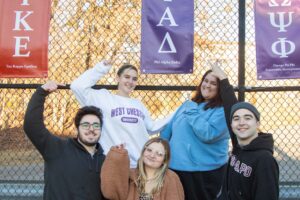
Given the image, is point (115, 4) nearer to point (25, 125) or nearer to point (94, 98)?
point (94, 98)

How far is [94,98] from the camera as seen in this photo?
339cm

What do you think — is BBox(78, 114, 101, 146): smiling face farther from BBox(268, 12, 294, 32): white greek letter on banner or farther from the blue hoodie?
BBox(268, 12, 294, 32): white greek letter on banner

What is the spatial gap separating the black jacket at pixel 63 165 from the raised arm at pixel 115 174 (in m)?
0.10

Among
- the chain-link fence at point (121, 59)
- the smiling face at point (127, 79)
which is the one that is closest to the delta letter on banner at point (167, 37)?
the chain-link fence at point (121, 59)

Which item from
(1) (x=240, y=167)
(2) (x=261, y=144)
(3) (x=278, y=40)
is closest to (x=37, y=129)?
(1) (x=240, y=167)

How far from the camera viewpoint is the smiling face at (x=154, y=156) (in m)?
2.98

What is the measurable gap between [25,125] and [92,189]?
0.66 metres

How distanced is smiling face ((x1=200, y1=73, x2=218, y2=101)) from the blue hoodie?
0.10 metres

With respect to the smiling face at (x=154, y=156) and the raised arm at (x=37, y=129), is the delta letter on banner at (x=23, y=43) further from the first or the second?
the smiling face at (x=154, y=156)

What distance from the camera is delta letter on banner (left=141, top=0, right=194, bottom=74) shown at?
4.01 m

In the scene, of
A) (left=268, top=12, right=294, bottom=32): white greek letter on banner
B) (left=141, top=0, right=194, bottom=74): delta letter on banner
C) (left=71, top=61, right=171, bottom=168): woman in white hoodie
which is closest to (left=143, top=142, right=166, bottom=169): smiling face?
(left=71, top=61, right=171, bottom=168): woman in white hoodie

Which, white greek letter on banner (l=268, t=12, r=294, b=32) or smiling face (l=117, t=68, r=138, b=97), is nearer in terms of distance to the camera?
smiling face (l=117, t=68, r=138, b=97)

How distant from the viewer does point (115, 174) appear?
2783mm

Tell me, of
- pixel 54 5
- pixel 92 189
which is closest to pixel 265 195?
pixel 92 189
